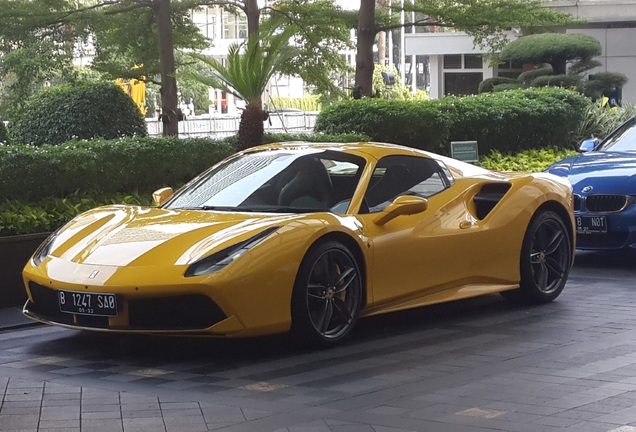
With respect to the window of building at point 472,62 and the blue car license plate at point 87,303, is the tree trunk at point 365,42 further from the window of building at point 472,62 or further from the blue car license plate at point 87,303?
the window of building at point 472,62

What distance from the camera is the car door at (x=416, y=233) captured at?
7754 mm

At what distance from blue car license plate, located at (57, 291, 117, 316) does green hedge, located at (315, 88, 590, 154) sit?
8.98m

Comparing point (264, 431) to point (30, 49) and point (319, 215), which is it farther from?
point (30, 49)

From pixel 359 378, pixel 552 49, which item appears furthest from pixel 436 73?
pixel 359 378

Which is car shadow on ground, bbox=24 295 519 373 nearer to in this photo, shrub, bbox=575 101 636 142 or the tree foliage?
the tree foliage

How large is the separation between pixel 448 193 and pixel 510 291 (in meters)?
1.13

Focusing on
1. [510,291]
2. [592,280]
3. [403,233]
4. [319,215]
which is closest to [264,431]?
[319,215]

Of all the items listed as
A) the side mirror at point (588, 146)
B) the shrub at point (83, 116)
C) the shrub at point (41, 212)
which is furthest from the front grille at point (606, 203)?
the shrub at point (83, 116)

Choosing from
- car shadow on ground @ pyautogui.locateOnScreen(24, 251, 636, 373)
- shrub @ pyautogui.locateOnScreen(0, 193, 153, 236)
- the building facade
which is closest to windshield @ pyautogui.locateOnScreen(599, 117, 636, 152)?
car shadow on ground @ pyautogui.locateOnScreen(24, 251, 636, 373)

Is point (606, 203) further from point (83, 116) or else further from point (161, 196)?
point (83, 116)

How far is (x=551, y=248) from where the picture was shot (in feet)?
30.3

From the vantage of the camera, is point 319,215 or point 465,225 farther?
point 465,225

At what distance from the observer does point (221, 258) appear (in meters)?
6.86

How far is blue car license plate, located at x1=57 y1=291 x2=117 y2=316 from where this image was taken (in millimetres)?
6867
